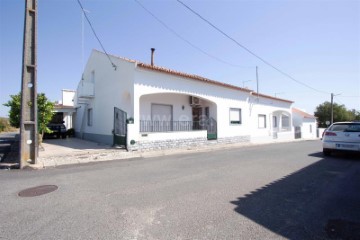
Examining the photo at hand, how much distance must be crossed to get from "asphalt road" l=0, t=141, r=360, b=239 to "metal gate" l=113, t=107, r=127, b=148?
465 centimetres

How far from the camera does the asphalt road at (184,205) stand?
305 cm

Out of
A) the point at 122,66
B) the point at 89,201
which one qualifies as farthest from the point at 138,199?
the point at 122,66

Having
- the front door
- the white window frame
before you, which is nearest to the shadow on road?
the front door

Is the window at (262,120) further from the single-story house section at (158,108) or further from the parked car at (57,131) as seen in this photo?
the parked car at (57,131)

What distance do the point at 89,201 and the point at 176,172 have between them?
2941 mm

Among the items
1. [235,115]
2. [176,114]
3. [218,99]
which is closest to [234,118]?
[235,115]

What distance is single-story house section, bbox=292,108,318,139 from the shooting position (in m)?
27.2

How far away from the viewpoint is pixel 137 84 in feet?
37.0

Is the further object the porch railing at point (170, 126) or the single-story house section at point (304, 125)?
the single-story house section at point (304, 125)

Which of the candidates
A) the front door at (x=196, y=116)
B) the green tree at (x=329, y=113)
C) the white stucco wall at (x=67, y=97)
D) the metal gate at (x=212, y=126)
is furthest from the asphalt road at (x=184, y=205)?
the green tree at (x=329, y=113)

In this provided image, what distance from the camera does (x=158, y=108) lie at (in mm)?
13969

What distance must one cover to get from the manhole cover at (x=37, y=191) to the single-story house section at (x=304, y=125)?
1055 inches

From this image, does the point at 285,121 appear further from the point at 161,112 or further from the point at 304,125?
the point at 161,112

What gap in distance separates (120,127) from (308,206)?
9.69 metres
